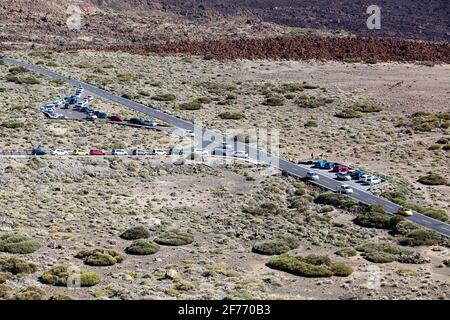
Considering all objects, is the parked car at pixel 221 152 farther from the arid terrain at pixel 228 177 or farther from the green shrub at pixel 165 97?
the green shrub at pixel 165 97

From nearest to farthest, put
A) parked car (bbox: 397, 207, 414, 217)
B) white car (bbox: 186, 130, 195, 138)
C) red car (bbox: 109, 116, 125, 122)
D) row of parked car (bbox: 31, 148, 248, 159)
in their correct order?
parked car (bbox: 397, 207, 414, 217) → row of parked car (bbox: 31, 148, 248, 159) → white car (bbox: 186, 130, 195, 138) → red car (bbox: 109, 116, 125, 122)

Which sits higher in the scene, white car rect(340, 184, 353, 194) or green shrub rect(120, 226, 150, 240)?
white car rect(340, 184, 353, 194)

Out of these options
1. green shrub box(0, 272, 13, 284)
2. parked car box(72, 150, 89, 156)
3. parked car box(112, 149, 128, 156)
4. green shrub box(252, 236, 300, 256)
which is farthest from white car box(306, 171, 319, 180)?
green shrub box(0, 272, 13, 284)

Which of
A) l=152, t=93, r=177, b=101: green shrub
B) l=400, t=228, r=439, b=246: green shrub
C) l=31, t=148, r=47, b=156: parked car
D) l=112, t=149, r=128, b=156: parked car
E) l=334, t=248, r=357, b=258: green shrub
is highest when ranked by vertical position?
→ l=152, t=93, r=177, b=101: green shrub

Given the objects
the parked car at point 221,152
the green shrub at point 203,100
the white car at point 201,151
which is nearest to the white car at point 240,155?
the parked car at point 221,152

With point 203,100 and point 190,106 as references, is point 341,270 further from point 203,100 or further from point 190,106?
point 203,100

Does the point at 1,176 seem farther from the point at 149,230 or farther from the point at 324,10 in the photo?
the point at 324,10

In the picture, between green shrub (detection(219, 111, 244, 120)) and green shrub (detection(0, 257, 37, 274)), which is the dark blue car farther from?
green shrub (detection(219, 111, 244, 120))
